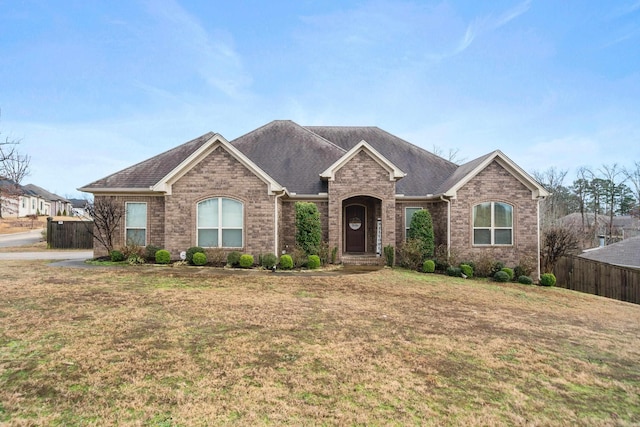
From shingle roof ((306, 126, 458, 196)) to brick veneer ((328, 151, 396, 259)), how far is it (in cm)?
158

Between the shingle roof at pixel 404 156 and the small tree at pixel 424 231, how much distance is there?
171cm

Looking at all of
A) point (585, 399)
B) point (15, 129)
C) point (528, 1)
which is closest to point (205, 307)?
point (585, 399)

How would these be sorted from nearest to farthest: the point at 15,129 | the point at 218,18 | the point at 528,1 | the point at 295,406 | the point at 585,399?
the point at 295,406
the point at 585,399
the point at 528,1
the point at 218,18
the point at 15,129

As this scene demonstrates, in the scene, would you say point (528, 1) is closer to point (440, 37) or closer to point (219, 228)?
point (440, 37)

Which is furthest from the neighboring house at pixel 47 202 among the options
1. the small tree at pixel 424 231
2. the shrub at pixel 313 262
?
the small tree at pixel 424 231

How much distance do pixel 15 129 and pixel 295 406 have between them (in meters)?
37.4

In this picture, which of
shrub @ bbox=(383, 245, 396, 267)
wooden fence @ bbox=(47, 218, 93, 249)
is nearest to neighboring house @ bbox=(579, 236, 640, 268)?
shrub @ bbox=(383, 245, 396, 267)

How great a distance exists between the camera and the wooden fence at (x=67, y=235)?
24047mm

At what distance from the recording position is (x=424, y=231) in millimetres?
14883

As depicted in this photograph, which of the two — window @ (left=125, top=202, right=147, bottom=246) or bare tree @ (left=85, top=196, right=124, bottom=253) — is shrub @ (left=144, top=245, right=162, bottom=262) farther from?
bare tree @ (left=85, top=196, right=124, bottom=253)

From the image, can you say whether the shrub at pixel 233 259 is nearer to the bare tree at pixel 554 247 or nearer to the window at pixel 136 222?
the window at pixel 136 222

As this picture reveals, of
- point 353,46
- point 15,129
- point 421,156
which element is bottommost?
point 421,156

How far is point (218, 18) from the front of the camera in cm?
1552

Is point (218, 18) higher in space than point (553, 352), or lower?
higher
